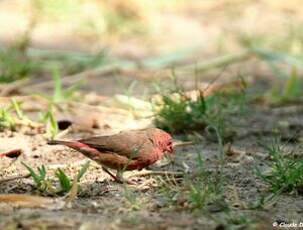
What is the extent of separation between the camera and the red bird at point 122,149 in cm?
330

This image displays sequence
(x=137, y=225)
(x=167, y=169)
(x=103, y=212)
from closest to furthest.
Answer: (x=137, y=225)
(x=103, y=212)
(x=167, y=169)

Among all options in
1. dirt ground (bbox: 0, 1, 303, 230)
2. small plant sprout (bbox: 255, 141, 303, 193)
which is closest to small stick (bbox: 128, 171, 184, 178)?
dirt ground (bbox: 0, 1, 303, 230)

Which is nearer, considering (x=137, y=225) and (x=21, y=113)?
(x=137, y=225)

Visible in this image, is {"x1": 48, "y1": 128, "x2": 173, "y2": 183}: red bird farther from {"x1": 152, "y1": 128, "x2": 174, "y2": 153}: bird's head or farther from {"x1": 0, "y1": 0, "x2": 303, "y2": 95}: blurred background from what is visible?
{"x1": 0, "y1": 0, "x2": 303, "y2": 95}: blurred background

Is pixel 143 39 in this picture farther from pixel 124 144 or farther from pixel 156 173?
pixel 124 144

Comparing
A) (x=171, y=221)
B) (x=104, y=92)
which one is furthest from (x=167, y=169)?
(x=104, y=92)

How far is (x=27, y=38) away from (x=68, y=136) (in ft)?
7.00

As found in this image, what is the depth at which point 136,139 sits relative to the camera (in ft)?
11.2

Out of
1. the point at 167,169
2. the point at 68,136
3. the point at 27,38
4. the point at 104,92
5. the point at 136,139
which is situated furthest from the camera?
the point at 27,38

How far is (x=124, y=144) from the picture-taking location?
3.36 m

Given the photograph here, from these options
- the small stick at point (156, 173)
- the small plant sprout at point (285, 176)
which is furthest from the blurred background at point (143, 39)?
the small plant sprout at point (285, 176)

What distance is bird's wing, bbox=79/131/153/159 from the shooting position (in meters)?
3.31

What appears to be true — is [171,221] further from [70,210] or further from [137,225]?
[70,210]

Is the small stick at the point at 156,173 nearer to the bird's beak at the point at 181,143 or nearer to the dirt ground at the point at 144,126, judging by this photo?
the dirt ground at the point at 144,126
